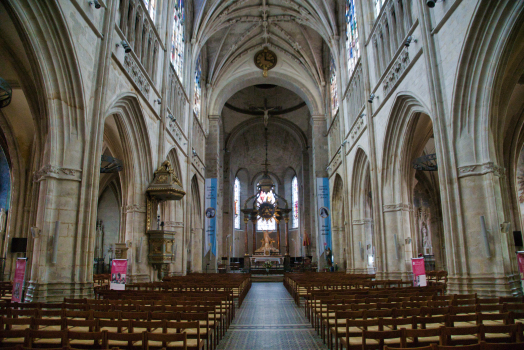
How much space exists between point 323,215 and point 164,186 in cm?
1339

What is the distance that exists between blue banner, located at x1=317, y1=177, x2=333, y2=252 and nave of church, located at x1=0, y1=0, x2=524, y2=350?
0.13 meters

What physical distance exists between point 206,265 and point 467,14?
839 inches

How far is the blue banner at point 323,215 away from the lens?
24997mm

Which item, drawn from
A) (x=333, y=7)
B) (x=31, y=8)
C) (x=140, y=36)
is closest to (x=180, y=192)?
(x=140, y=36)

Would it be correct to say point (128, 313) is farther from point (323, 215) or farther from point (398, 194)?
point (323, 215)

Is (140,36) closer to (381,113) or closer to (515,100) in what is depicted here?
(381,113)

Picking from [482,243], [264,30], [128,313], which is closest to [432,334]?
[128,313]

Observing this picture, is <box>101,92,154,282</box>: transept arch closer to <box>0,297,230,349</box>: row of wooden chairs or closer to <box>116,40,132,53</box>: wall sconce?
<box>116,40,132,53</box>: wall sconce

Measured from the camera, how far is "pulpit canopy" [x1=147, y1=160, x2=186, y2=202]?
13.9 meters

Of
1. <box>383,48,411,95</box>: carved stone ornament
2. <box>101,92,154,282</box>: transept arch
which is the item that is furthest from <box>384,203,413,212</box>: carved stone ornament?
<box>101,92,154,282</box>: transept arch

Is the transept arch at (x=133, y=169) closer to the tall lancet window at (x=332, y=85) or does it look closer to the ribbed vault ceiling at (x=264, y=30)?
the ribbed vault ceiling at (x=264, y=30)

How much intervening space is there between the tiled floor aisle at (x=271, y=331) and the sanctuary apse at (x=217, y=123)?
3.94m

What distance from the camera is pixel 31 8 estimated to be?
27.5 ft

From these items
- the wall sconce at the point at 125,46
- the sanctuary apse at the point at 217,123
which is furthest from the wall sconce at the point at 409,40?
the wall sconce at the point at 125,46
